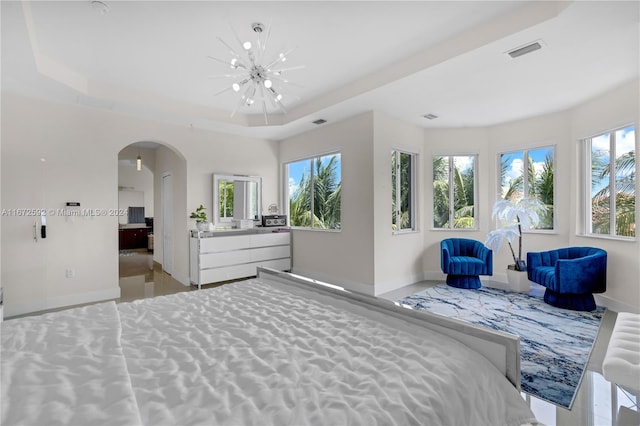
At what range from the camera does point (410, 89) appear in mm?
3721

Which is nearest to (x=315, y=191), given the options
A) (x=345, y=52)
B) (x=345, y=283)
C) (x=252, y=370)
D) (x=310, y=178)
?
(x=310, y=178)

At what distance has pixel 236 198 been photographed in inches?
228

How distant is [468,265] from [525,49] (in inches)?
120

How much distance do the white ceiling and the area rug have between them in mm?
2503

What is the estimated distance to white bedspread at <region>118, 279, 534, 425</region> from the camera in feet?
3.27

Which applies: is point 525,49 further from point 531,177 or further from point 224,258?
point 224,258

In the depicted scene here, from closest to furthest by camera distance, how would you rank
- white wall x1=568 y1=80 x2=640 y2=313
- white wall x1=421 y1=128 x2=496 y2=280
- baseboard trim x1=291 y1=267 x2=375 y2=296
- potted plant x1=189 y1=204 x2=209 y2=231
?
white wall x1=568 y1=80 x2=640 y2=313 < baseboard trim x1=291 y1=267 x2=375 y2=296 < potted plant x1=189 y1=204 x2=209 y2=231 < white wall x1=421 y1=128 x2=496 y2=280

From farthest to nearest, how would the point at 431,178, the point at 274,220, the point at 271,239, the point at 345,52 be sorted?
the point at 274,220 → the point at 271,239 → the point at 431,178 → the point at 345,52

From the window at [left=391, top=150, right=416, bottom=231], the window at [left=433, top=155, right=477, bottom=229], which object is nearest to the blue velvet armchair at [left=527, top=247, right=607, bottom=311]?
the window at [left=433, top=155, right=477, bottom=229]

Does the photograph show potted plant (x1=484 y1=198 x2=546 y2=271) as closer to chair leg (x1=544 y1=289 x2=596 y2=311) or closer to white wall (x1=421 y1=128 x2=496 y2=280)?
white wall (x1=421 y1=128 x2=496 y2=280)

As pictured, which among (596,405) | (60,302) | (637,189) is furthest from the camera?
(60,302)

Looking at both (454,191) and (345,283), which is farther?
(454,191)

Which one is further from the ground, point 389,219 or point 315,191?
point 315,191

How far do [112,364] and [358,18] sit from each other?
2977 mm
